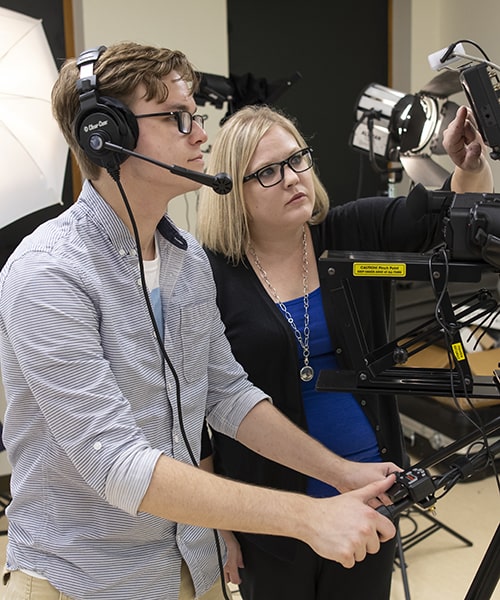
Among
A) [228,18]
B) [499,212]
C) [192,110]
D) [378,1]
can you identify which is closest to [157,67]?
[192,110]

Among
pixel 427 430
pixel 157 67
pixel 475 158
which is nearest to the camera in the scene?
pixel 157 67

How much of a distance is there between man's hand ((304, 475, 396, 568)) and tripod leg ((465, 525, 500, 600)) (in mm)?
229

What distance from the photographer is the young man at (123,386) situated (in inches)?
33.6

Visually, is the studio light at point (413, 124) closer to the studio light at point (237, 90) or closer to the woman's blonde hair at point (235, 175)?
the studio light at point (237, 90)

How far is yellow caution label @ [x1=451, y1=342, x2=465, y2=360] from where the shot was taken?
931 millimetres

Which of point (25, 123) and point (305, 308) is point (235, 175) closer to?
point (305, 308)

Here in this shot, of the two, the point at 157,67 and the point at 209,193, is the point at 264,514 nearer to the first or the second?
the point at 157,67

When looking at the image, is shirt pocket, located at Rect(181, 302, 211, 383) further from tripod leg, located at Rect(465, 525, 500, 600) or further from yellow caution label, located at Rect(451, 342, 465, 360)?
tripod leg, located at Rect(465, 525, 500, 600)

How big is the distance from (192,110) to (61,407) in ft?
1.66

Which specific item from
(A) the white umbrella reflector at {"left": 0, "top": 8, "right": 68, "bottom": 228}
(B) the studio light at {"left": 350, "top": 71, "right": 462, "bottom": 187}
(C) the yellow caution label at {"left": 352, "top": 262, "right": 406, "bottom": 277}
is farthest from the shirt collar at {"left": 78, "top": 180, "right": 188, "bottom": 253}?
(A) the white umbrella reflector at {"left": 0, "top": 8, "right": 68, "bottom": 228}

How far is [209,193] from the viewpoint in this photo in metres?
1.60

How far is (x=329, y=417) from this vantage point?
1434mm

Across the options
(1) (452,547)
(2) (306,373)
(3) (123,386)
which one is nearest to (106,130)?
(3) (123,386)

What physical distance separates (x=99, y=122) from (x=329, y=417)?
0.79 meters
